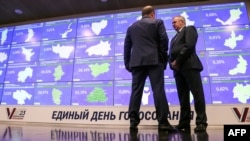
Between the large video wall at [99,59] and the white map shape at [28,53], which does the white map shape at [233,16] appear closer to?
the large video wall at [99,59]

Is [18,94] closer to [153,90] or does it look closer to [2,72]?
[2,72]

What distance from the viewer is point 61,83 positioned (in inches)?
167

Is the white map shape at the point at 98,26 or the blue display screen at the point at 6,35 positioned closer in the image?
the white map shape at the point at 98,26

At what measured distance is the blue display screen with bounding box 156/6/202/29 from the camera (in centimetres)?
394

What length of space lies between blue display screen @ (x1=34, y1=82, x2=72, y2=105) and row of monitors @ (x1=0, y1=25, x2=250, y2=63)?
494 millimetres

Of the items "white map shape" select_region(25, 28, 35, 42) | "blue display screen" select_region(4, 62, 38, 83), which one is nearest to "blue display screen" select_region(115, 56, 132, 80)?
"blue display screen" select_region(4, 62, 38, 83)

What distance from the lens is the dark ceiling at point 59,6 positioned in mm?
4238

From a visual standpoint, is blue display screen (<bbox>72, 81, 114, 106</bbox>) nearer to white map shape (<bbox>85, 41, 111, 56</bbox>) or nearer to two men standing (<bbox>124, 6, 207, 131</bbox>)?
white map shape (<bbox>85, 41, 111, 56</bbox>)

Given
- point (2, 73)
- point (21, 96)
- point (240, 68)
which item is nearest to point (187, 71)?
point (240, 68)

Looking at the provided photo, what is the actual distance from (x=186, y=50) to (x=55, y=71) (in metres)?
2.70

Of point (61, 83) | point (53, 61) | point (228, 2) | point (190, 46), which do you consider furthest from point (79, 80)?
point (228, 2)

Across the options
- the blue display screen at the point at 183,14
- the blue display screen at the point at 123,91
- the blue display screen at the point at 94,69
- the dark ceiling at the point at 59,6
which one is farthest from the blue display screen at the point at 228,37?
the blue display screen at the point at 94,69

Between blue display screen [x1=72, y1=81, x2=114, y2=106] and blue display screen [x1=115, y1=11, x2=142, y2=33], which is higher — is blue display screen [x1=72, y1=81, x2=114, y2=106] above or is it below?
below

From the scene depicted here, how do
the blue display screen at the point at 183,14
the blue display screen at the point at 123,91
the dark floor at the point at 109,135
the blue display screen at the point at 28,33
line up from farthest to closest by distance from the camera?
Answer: the blue display screen at the point at 28,33, the blue display screen at the point at 183,14, the blue display screen at the point at 123,91, the dark floor at the point at 109,135
